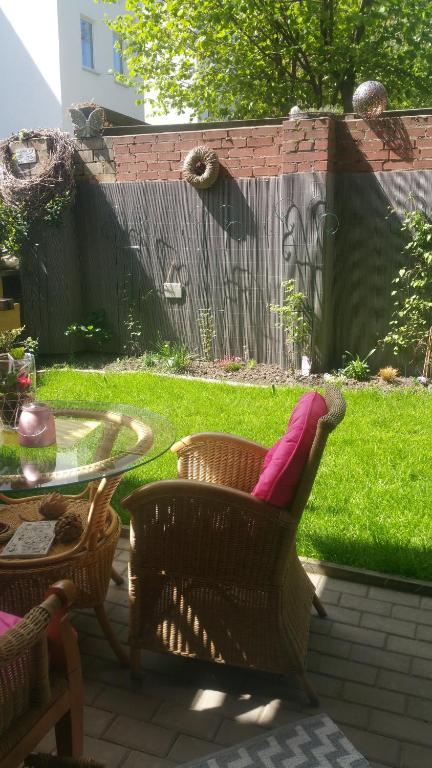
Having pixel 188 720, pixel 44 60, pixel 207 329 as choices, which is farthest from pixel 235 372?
pixel 44 60

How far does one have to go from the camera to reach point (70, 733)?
1766mm

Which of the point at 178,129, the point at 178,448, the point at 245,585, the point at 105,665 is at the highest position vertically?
the point at 178,129

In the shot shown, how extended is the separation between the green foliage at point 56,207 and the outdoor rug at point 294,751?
6266mm

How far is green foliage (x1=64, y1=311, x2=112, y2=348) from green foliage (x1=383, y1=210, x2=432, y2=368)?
10.5 ft

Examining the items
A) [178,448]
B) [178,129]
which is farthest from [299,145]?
[178,448]

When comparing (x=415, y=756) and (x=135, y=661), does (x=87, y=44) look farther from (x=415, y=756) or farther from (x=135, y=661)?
(x=415, y=756)

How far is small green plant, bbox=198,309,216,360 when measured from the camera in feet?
22.8

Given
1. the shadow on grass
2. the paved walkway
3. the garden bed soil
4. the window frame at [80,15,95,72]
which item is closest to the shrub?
the garden bed soil

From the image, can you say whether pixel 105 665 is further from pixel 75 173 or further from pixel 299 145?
pixel 75 173

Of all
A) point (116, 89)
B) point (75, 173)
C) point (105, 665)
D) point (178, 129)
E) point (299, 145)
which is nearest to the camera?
point (105, 665)

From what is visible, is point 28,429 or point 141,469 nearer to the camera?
point 28,429

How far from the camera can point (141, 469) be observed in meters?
4.25

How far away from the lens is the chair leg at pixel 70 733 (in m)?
1.75

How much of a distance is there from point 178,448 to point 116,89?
626 inches
